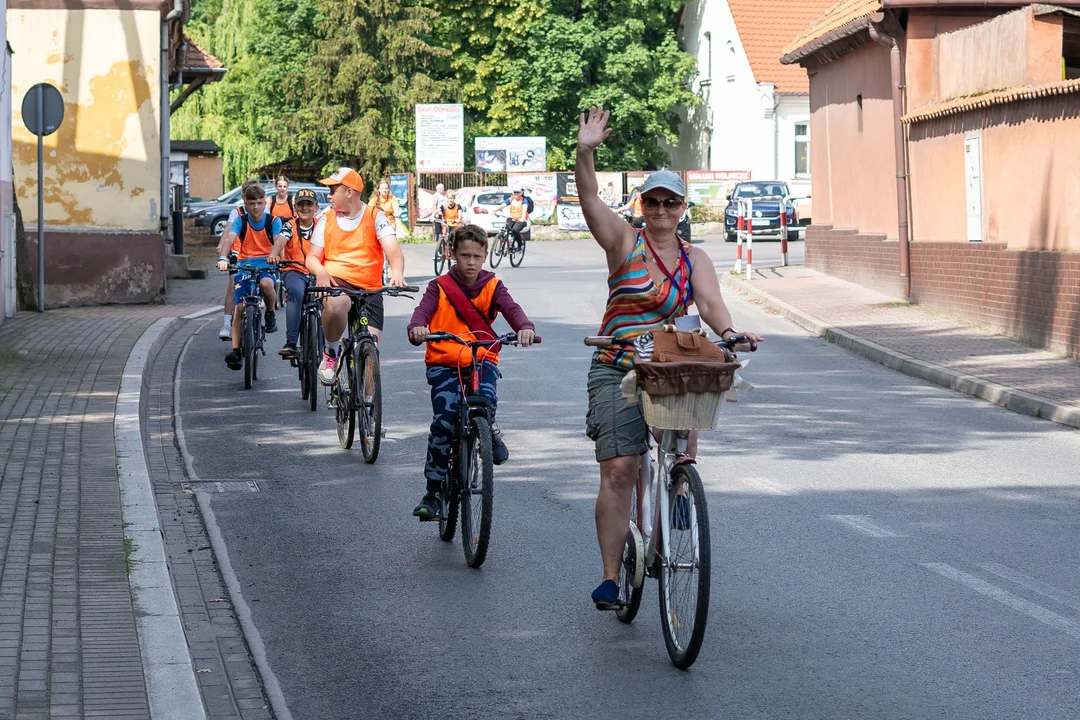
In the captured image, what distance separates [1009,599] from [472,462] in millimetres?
2537

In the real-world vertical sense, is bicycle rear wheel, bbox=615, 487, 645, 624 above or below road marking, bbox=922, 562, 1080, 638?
above

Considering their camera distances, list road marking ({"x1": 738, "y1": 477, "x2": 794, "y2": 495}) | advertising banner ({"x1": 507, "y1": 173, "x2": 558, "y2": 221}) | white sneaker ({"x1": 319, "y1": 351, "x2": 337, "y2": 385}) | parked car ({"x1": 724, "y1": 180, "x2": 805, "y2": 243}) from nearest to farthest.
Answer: road marking ({"x1": 738, "y1": 477, "x2": 794, "y2": 495}), white sneaker ({"x1": 319, "y1": 351, "x2": 337, "y2": 385}), parked car ({"x1": 724, "y1": 180, "x2": 805, "y2": 243}), advertising banner ({"x1": 507, "y1": 173, "x2": 558, "y2": 221})

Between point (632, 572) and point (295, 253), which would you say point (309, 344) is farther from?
point (632, 572)

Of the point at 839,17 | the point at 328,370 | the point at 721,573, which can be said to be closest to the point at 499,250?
the point at 839,17

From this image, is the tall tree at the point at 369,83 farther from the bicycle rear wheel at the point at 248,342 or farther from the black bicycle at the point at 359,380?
the black bicycle at the point at 359,380

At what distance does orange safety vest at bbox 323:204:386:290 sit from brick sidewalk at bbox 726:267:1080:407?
581 centimetres

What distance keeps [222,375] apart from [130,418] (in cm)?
372

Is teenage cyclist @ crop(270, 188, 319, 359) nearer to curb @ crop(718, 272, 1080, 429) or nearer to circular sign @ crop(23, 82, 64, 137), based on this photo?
curb @ crop(718, 272, 1080, 429)

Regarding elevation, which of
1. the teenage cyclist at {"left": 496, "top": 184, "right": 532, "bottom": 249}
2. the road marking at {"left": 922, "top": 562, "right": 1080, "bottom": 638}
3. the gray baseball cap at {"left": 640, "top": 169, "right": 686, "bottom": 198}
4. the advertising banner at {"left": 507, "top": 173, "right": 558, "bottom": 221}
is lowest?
the road marking at {"left": 922, "top": 562, "right": 1080, "bottom": 638}

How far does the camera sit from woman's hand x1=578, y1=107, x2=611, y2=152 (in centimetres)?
577

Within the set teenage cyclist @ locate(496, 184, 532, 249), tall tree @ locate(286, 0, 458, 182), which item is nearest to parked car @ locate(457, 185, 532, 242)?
tall tree @ locate(286, 0, 458, 182)

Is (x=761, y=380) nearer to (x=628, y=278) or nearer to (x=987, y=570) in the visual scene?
(x=987, y=570)

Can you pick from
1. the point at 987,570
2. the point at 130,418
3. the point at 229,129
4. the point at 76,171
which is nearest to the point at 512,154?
the point at 229,129

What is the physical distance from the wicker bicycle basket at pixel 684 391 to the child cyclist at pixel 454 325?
216cm
